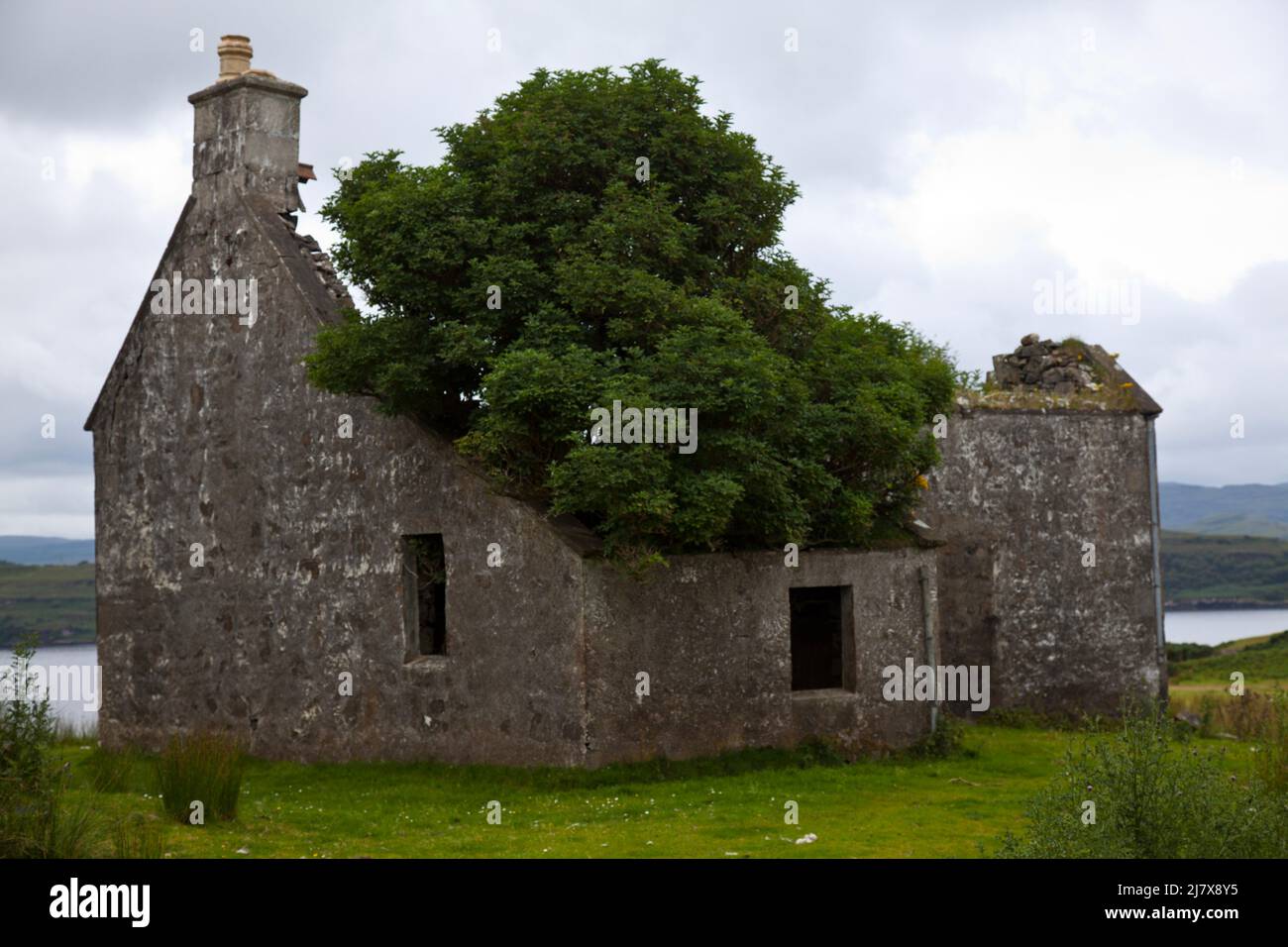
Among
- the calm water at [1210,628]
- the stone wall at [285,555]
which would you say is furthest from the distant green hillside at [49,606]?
the stone wall at [285,555]

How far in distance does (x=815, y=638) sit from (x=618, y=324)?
6115 mm

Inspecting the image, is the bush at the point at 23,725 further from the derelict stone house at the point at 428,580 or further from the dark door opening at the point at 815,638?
the dark door opening at the point at 815,638

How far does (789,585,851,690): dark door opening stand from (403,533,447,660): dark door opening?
4.67m

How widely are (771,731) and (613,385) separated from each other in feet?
14.3

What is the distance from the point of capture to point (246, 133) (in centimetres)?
1938

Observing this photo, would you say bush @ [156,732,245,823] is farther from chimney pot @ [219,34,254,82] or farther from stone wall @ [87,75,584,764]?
chimney pot @ [219,34,254,82]

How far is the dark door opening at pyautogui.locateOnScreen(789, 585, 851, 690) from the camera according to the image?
18781 mm

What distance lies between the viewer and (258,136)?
1942 centimetres

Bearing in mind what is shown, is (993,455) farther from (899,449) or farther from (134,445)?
(134,445)

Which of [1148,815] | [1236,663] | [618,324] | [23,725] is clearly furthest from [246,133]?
[1236,663]

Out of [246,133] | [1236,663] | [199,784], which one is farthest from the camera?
[1236,663]

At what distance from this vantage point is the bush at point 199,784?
42.3 ft

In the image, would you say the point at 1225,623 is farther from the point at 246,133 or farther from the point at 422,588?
the point at 246,133

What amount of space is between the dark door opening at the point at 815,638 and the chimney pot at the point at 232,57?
1034 cm
